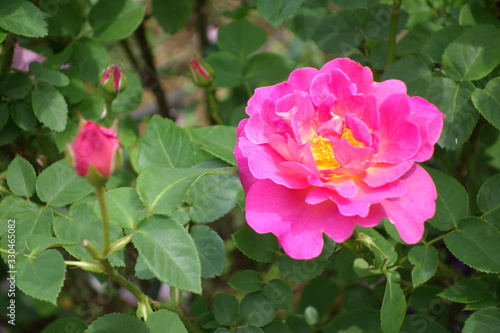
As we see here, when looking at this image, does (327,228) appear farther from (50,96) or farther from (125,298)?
(125,298)

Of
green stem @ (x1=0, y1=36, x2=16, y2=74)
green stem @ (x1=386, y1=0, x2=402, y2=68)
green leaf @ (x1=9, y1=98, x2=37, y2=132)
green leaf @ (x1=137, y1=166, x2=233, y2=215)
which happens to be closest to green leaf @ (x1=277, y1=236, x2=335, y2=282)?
green leaf @ (x1=137, y1=166, x2=233, y2=215)

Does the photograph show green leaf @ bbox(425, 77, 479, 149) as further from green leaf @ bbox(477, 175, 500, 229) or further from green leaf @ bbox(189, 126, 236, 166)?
green leaf @ bbox(189, 126, 236, 166)

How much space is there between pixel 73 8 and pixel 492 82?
88cm

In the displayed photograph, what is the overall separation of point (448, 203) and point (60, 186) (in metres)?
0.66

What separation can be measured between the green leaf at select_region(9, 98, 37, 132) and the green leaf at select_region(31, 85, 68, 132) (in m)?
0.04

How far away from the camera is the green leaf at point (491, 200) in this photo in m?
0.95

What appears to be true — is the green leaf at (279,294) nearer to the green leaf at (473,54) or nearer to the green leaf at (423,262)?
the green leaf at (423,262)

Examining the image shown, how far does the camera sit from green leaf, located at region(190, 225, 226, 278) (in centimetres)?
93

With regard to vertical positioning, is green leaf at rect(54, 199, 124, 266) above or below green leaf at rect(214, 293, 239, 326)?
above

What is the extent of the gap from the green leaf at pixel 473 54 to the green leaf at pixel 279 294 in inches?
18.7

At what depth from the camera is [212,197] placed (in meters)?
0.98

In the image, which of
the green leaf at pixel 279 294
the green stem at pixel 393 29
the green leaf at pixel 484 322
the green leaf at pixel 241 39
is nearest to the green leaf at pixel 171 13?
the green leaf at pixel 241 39

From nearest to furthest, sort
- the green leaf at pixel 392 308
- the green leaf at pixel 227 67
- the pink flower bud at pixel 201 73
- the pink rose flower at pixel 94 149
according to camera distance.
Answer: the pink rose flower at pixel 94 149, the green leaf at pixel 392 308, the pink flower bud at pixel 201 73, the green leaf at pixel 227 67

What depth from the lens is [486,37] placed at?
1004 millimetres
